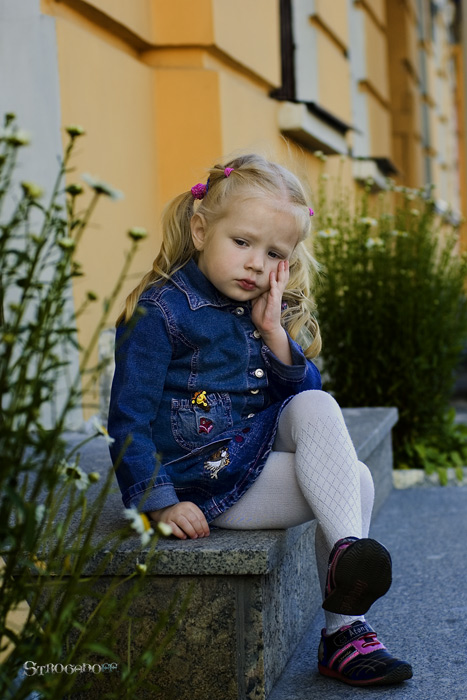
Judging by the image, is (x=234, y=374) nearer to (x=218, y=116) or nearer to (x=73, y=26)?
(x=73, y=26)

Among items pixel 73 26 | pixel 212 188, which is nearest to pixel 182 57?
pixel 73 26

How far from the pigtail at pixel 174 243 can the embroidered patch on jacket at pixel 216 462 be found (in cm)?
43

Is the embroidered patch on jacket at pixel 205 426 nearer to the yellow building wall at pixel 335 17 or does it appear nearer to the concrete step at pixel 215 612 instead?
the concrete step at pixel 215 612

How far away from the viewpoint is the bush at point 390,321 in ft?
15.1

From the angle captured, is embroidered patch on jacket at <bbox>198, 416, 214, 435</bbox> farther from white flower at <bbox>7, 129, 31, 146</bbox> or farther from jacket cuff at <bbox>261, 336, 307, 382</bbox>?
white flower at <bbox>7, 129, 31, 146</bbox>

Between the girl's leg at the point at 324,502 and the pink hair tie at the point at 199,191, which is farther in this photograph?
the pink hair tie at the point at 199,191

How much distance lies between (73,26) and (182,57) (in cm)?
90

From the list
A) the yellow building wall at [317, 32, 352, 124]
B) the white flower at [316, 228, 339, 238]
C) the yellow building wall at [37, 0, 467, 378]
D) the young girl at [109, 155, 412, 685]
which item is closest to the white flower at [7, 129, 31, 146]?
the young girl at [109, 155, 412, 685]

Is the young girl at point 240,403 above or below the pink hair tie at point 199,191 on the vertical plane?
below

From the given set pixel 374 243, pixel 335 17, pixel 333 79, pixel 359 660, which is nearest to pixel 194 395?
pixel 359 660

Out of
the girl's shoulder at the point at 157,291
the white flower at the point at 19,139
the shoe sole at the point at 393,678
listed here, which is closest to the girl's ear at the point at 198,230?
the girl's shoulder at the point at 157,291

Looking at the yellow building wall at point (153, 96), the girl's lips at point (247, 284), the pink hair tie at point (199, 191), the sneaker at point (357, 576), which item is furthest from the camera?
the yellow building wall at point (153, 96)

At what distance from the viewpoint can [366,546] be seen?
6.68ft

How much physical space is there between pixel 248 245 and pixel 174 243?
22 centimetres
